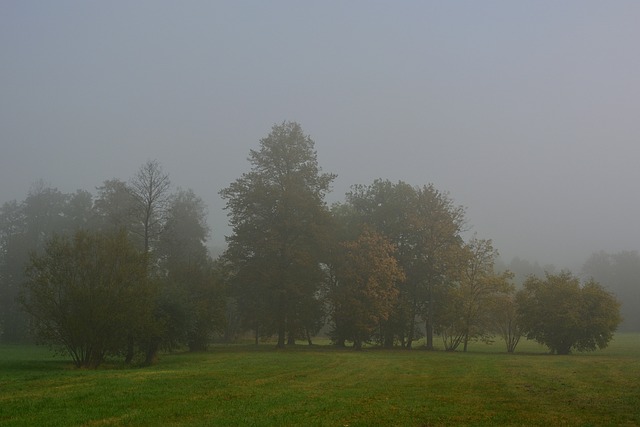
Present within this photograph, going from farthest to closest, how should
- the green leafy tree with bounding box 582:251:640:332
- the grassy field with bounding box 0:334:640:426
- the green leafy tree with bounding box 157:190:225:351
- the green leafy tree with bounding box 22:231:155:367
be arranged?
the green leafy tree with bounding box 582:251:640:332 → the green leafy tree with bounding box 157:190:225:351 → the green leafy tree with bounding box 22:231:155:367 → the grassy field with bounding box 0:334:640:426

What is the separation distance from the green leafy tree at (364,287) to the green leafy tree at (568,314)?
483 inches

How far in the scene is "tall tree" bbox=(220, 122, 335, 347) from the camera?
158ft

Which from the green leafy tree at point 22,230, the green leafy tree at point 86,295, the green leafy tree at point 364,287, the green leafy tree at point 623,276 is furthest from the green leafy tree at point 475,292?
the green leafy tree at point 623,276

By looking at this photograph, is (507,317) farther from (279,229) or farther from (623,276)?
(623,276)

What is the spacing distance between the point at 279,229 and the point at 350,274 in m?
7.87

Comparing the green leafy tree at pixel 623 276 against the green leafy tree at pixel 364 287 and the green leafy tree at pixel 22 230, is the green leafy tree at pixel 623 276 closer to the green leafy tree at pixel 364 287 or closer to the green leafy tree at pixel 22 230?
the green leafy tree at pixel 364 287

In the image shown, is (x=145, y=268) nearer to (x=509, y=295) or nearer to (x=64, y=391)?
(x=64, y=391)

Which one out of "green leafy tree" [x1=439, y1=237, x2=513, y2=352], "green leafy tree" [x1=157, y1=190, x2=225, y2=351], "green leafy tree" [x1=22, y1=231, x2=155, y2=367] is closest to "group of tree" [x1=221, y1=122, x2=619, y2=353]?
"green leafy tree" [x1=439, y1=237, x2=513, y2=352]

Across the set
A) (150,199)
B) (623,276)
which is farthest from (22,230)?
(623,276)

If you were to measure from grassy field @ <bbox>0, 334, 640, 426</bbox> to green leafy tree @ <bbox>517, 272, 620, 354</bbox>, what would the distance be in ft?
65.4

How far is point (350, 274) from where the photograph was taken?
47.0 m

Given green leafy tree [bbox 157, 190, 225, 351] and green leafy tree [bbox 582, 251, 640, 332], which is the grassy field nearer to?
green leafy tree [bbox 157, 190, 225, 351]

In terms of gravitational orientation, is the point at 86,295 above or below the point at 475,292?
below

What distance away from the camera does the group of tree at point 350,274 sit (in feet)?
154
